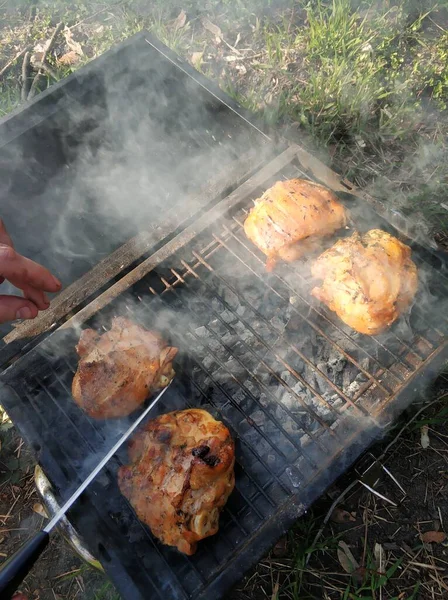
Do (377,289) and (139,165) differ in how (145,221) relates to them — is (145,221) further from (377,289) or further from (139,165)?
(377,289)

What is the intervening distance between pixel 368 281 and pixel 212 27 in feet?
14.0

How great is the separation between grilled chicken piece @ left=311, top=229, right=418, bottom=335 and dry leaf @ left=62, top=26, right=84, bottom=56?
434 centimetres

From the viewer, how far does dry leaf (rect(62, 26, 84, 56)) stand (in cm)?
561

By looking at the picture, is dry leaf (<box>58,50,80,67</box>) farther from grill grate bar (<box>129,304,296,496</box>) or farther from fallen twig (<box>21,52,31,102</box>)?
grill grate bar (<box>129,304,296,496</box>)

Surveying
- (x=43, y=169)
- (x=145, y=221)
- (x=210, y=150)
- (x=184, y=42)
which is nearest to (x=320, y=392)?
(x=145, y=221)

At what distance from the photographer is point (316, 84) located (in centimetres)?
466

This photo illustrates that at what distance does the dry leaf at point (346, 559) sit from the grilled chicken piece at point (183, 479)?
3.24ft

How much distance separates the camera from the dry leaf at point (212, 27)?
18.3 ft

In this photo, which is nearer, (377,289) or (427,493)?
(377,289)

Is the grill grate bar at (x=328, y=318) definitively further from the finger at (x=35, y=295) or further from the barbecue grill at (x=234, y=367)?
the finger at (x=35, y=295)

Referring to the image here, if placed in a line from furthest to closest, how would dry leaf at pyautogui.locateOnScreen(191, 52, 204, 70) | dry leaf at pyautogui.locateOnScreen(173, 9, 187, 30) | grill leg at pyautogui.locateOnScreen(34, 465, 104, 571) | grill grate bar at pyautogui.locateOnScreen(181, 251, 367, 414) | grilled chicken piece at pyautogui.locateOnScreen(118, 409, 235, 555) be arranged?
dry leaf at pyautogui.locateOnScreen(173, 9, 187, 30), dry leaf at pyautogui.locateOnScreen(191, 52, 204, 70), grill grate bar at pyautogui.locateOnScreen(181, 251, 367, 414), grill leg at pyautogui.locateOnScreen(34, 465, 104, 571), grilled chicken piece at pyautogui.locateOnScreen(118, 409, 235, 555)

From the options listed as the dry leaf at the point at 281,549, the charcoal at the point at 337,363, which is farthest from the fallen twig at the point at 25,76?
the dry leaf at the point at 281,549

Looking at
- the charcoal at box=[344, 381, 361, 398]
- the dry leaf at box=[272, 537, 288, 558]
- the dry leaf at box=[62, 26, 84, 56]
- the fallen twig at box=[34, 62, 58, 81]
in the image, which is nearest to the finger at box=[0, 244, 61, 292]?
the charcoal at box=[344, 381, 361, 398]

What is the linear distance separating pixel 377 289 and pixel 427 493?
1.43 meters
